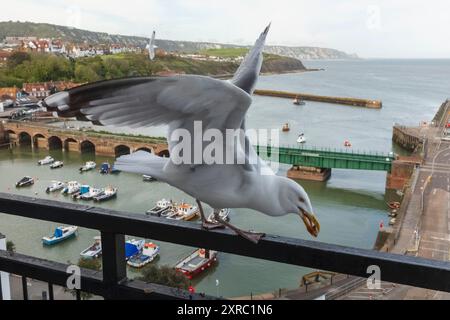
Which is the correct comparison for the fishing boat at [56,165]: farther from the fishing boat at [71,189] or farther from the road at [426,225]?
the road at [426,225]

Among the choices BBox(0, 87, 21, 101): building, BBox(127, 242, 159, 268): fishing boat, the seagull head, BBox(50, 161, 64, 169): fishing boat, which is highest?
the seagull head

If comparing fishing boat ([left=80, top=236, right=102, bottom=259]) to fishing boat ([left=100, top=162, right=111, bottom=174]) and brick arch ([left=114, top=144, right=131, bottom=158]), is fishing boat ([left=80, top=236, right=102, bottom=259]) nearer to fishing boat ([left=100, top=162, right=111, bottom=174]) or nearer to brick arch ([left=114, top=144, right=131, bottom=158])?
fishing boat ([left=100, top=162, right=111, bottom=174])

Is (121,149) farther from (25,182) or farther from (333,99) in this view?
(333,99)

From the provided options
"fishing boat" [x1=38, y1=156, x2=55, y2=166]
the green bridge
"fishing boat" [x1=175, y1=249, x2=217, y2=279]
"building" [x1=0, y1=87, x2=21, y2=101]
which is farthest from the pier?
"fishing boat" [x1=175, y1=249, x2=217, y2=279]

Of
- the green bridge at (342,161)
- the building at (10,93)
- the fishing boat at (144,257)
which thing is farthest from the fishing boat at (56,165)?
the fishing boat at (144,257)

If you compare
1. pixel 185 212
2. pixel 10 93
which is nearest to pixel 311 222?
pixel 185 212
